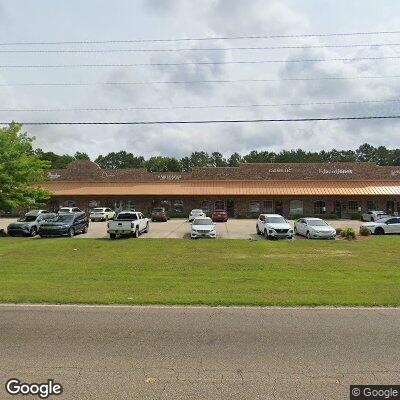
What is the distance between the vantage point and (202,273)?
1394cm

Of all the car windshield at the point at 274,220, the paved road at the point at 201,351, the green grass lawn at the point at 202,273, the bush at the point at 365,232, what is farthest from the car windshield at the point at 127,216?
the paved road at the point at 201,351

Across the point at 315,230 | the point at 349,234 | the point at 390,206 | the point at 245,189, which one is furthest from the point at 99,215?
the point at 390,206

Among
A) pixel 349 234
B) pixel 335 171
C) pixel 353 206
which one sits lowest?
pixel 349 234

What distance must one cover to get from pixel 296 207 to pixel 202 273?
38.2 m

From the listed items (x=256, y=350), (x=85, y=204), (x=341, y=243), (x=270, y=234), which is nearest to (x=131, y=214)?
(x=270, y=234)

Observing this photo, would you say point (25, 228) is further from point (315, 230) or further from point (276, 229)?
point (315, 230)

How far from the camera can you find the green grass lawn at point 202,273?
10117 millimetres

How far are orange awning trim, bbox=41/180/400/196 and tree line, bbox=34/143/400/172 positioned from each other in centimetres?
6504

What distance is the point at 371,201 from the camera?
4938 centimetres

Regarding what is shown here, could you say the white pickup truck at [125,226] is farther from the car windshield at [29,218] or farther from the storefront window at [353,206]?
the storefront window at [353,206]

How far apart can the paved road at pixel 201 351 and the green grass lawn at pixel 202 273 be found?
3.85 feet

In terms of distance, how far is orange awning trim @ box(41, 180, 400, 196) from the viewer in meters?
49.0

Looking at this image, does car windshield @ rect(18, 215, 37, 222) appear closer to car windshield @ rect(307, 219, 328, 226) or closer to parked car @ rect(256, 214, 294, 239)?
parked car @ rect(256, 214, 294, 239)

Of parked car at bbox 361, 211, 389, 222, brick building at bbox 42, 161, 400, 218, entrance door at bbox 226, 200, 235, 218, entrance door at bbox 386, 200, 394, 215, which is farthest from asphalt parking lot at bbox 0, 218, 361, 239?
entrance door at bbox 386, 200, 394, 215
